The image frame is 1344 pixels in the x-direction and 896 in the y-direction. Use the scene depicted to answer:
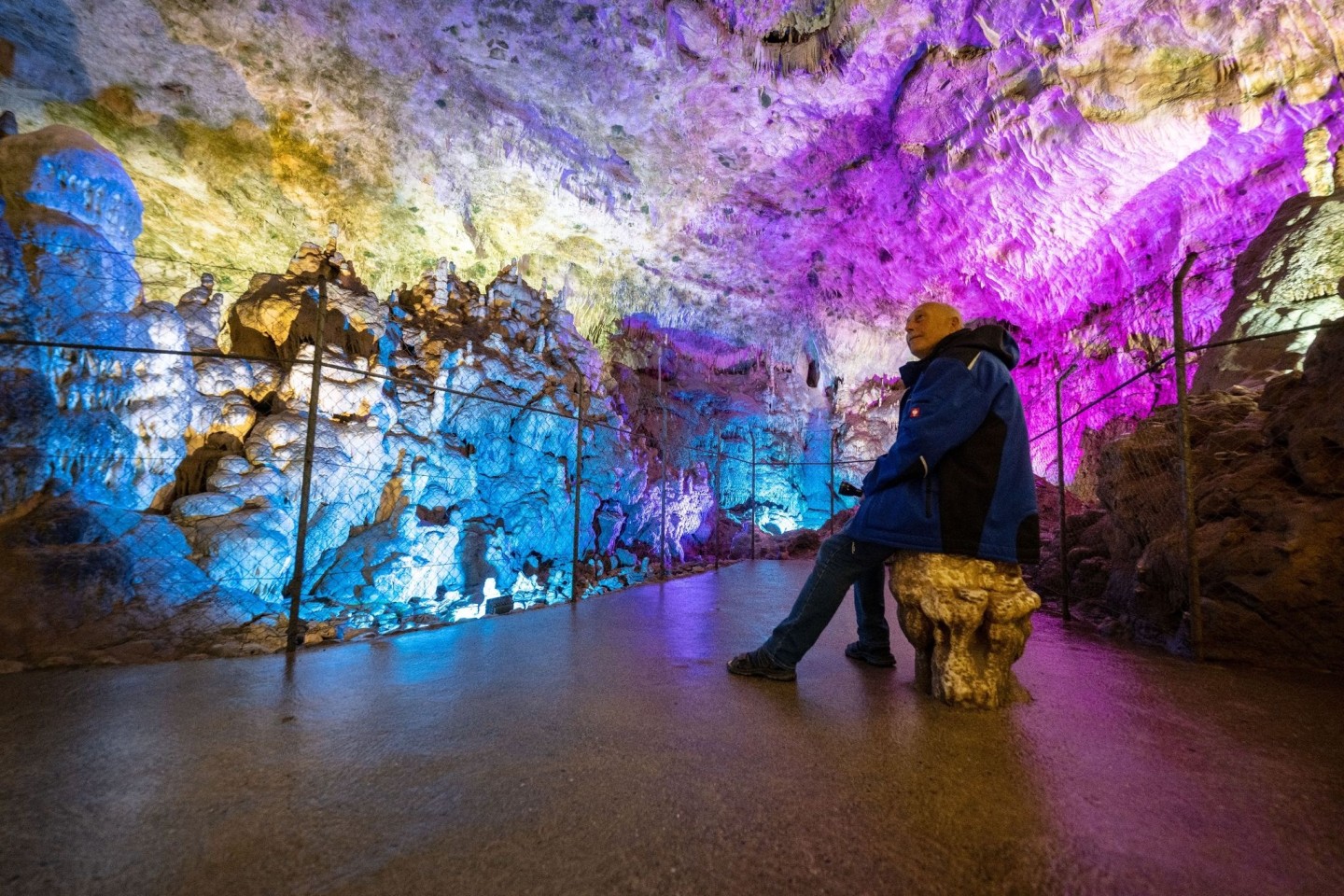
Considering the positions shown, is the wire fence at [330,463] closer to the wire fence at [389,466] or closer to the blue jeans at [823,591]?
the wire fence at [389,466]

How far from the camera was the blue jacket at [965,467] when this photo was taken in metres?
2.06

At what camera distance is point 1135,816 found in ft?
4.39

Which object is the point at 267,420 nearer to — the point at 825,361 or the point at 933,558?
the point at 933,558

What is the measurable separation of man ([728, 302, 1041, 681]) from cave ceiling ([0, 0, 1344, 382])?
5.38m

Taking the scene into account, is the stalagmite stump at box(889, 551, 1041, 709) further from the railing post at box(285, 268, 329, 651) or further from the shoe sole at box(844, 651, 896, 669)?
the railing post at box(285, 268, 329, 651)

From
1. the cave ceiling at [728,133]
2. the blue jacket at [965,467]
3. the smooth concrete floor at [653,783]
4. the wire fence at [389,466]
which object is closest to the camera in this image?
the smooth concrete floor at [653,783]

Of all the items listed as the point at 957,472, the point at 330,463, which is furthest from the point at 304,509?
the point at 330,463

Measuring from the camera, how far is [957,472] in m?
2.09

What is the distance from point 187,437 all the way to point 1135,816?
35.2 ft

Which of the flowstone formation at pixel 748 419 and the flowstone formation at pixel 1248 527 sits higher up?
the flowstone formation at pixel 748 419

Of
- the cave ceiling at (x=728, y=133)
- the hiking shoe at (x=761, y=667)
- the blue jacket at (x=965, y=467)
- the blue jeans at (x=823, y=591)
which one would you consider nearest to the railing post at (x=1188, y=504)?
the blue jacket at (x=965, y=467)

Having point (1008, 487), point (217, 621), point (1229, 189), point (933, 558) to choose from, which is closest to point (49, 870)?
point (933, 558)

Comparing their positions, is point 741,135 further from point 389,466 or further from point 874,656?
point 389,466

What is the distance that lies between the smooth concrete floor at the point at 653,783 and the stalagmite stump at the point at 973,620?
11 centimetres
